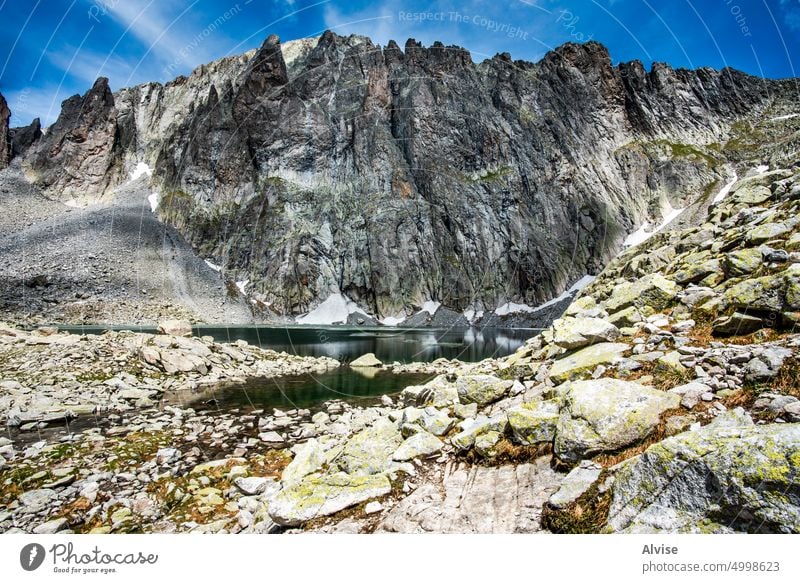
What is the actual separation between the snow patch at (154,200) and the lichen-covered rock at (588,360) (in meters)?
151

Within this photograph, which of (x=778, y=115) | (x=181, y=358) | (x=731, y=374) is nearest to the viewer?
(x=731, y=374)

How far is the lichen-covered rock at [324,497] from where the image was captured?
5070 mm

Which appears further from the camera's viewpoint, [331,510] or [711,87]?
[711,87]

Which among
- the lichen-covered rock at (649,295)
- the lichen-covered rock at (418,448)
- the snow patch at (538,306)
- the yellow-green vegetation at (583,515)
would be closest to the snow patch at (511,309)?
the snow patch at (538,306)

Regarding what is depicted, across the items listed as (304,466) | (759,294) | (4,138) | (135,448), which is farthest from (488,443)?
(4,138)

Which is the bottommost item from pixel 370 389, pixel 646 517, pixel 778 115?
pixel 370 389

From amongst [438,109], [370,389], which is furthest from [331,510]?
[438,109]

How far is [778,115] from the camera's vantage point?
140 metres

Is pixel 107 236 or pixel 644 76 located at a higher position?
pixel 644 76

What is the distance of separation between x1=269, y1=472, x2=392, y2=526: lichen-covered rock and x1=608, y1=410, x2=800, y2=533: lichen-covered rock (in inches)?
119

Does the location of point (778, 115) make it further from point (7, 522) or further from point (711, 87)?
point (7, 522)

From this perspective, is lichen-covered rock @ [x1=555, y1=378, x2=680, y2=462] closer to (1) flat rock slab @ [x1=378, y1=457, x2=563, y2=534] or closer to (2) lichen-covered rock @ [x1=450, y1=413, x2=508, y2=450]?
(1) flat rock slab @ [x1=378, y1=457, x2=563, y2=534]

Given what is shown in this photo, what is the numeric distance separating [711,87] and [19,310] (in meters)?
224
